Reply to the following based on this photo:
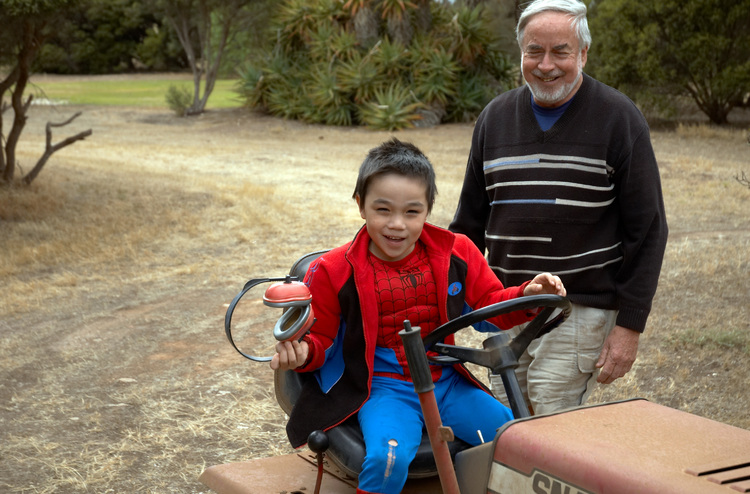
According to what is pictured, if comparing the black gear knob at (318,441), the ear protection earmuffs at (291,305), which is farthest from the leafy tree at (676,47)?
the ear protection earmuffs at (291,305)

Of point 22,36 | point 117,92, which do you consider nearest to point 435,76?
point 22,36

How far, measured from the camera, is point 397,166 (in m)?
2.48

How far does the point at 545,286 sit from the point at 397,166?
0.59 m

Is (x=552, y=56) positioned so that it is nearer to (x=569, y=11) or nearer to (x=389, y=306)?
(x=569, y=11)

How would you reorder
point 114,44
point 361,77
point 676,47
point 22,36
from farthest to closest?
point 114,44
point 361,77
point 676,47
point 22,36

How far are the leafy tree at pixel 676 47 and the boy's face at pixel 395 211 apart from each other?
13942 millimetres

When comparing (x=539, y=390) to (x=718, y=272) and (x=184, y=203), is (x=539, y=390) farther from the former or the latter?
(x=184, y=203)

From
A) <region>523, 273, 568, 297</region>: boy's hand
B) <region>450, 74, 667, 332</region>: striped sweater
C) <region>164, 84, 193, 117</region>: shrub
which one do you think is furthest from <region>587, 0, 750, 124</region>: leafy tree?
<region>523, 273, 568, 297</region>: boy's hand

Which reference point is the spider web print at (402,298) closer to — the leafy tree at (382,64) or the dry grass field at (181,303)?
the dry grass field at (181,303)

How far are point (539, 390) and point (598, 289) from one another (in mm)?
443

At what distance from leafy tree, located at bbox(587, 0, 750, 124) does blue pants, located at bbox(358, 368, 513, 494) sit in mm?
14017

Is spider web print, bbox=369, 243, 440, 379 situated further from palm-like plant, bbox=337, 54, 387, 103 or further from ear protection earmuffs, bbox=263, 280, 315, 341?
palm-like plant, bbox=337, 54, 387, 103

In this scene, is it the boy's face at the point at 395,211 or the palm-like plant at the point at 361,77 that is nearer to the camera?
the boy's face at the point at 395,211

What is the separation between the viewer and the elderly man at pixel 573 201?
2805 mm
